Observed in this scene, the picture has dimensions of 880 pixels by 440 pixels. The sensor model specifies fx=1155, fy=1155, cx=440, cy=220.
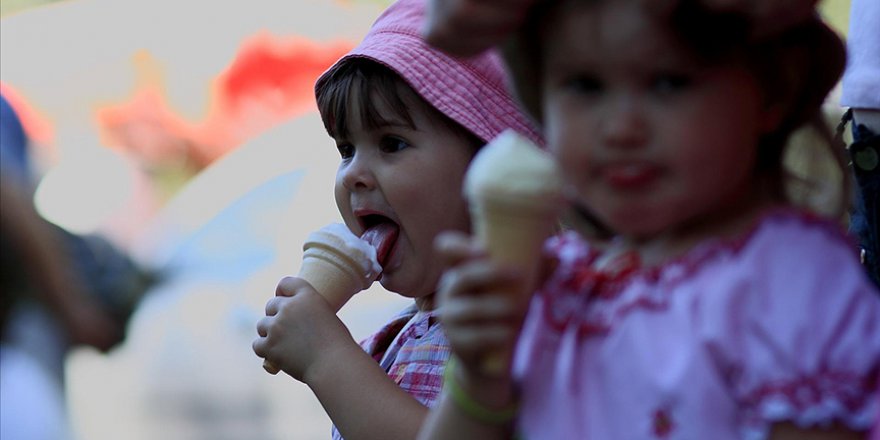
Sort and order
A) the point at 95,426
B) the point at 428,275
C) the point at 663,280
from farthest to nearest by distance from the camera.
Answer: the point at 95,426
the point at 428,275
the point at 663,280

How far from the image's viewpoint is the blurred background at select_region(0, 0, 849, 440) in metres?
5.21

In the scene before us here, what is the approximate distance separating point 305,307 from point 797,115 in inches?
38.8

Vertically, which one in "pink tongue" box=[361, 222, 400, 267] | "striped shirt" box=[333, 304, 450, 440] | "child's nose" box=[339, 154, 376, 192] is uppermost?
"child's nose" box=[339, 154, 376, 192]

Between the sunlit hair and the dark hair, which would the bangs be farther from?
the sunlit hair

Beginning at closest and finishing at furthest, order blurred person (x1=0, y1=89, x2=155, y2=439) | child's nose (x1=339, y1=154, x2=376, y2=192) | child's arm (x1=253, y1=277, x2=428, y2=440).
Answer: child's arm (x1=253, y1=277, x2=428, y2=440)
child's nose (x1=339, y1=154, x2=376, y2=192)
blurred person (x1=0, y1=89, x2=155, y2=439)

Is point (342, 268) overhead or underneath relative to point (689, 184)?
underneath

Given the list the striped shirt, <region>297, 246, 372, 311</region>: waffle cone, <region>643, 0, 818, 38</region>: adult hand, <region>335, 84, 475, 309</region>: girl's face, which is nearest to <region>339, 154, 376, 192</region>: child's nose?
<region>335, 84, 475, 309</region>: girl's face

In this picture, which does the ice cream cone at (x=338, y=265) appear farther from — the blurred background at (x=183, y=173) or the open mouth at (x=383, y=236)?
the blurred background at (x=183, y=173)

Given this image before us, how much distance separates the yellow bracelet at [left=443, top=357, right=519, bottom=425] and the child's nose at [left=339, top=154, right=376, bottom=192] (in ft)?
2.98

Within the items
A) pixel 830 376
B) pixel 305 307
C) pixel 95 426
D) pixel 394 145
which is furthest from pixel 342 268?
pixel 95 426

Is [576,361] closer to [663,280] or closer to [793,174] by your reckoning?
[663,280]

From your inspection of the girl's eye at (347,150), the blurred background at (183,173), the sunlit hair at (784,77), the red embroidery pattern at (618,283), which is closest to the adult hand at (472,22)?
the sunlit hair at (784,77)

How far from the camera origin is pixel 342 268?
2000mm

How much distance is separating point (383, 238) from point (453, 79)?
32 centimetres
